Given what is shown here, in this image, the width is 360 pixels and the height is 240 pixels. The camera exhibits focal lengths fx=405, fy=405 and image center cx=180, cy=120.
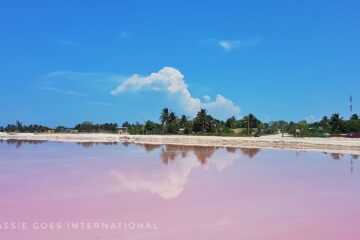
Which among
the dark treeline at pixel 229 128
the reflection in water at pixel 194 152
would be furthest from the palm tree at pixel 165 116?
the reflection in water at pixel 194 152

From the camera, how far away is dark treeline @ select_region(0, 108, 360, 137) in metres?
58.8

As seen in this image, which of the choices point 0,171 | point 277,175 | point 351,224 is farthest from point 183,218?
point 0,171

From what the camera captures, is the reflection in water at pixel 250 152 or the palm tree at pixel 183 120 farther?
the palm tree at pixel 183 120

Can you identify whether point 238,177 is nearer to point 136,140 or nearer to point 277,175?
point 277,175

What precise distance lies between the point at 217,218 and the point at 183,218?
2.29 ft

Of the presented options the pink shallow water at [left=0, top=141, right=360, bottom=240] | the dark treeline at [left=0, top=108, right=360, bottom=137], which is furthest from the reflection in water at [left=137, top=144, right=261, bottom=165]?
the dark treeline at [left=0, top=108, right=360, bottom=137]

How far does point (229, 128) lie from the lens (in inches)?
2773

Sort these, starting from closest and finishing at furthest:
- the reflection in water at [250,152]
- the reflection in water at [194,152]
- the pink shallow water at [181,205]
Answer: the pink shallow water at [181,205] < the reflection in water at [194,152] < the reflection in water at [250,152]

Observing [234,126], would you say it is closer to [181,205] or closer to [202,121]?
[202,121]

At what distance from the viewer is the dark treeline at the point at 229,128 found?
58781mm

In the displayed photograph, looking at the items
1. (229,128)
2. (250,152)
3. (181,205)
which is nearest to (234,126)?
(229,128)

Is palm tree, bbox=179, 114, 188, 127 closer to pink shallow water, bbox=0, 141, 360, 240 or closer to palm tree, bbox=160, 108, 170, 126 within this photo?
palm tree, bbox=160, 108, 170, 126

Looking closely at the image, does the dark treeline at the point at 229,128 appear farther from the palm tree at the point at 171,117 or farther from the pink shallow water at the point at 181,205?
the pink shallow water at the point at 181,205

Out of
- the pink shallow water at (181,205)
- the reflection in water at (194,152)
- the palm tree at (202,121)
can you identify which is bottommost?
the pink shallow water at (181,205)
